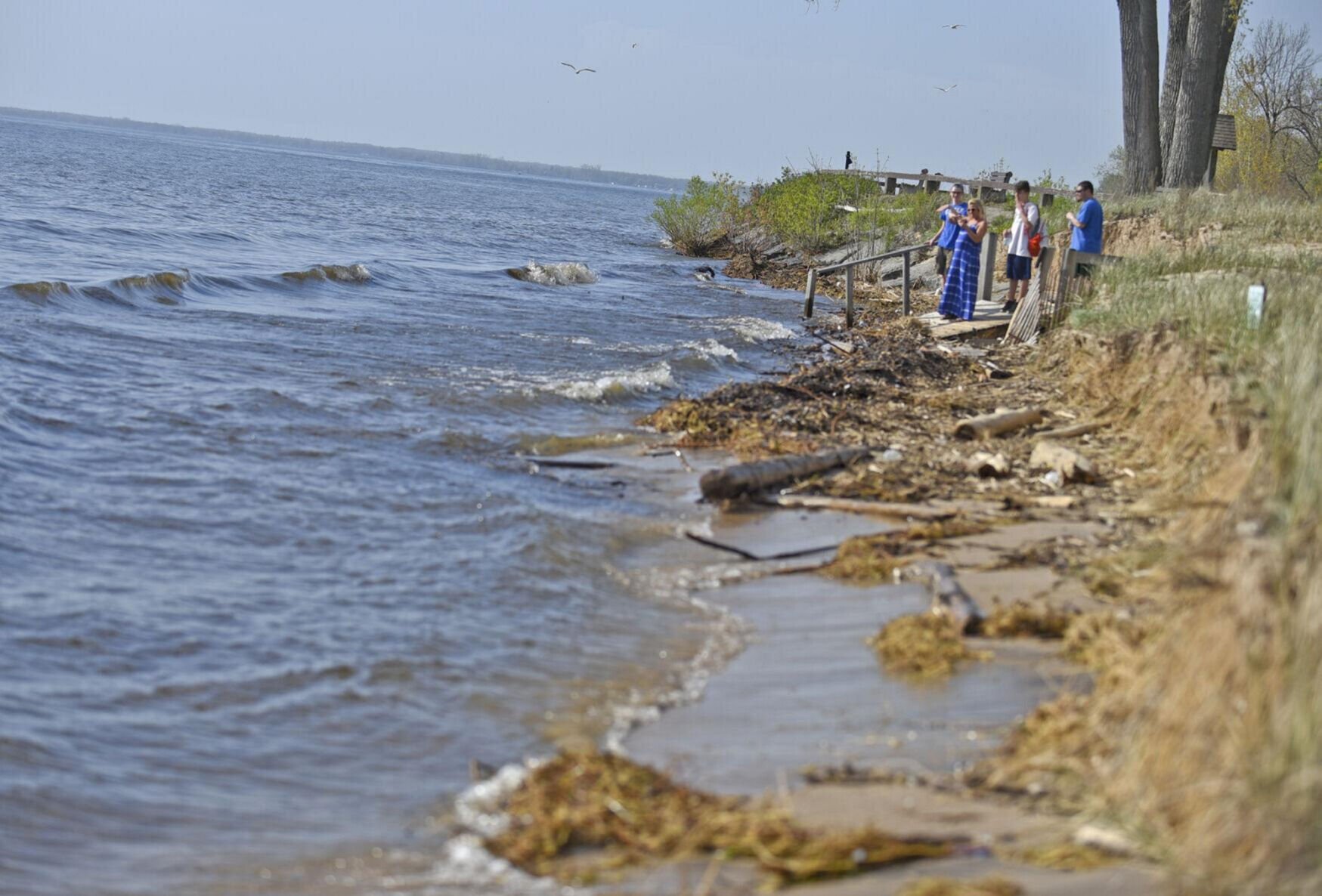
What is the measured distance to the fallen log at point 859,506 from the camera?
29.3ft

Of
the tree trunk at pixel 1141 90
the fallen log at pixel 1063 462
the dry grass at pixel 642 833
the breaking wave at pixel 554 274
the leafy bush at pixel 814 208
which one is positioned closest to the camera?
the dry grass at pixel 642 833

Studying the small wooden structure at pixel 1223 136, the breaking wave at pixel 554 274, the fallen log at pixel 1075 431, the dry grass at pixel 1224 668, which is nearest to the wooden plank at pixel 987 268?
the fallen log at pixel 1075 431

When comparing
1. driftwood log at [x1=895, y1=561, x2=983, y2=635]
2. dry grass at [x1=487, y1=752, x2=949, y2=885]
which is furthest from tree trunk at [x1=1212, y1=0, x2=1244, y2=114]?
dry grass at [x1=487, y1=752, x2=949, y2=885]

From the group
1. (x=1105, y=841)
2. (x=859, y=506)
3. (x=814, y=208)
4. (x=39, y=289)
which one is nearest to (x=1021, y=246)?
(x=859, y=506)

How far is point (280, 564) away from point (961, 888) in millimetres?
5631

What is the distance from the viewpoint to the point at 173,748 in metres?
5.69

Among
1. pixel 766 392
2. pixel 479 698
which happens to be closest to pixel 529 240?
pixel 766 392

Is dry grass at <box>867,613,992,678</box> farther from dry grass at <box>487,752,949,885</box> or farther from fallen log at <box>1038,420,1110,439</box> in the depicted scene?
fallen log at <box>1038,420,1110,439</box>

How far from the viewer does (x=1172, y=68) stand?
24531 mm

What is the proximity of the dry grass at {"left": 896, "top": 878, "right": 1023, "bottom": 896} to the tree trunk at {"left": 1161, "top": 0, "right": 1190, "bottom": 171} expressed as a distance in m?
23.0

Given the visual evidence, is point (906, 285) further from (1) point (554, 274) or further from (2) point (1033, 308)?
(1) point (554, 274)

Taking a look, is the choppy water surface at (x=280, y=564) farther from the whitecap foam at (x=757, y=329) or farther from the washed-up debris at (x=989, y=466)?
the washed-up debris at (x=989, y=466)

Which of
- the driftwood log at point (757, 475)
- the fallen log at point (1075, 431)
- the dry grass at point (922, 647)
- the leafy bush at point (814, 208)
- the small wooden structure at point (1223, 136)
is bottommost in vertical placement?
the dry grass at point (922, 647)

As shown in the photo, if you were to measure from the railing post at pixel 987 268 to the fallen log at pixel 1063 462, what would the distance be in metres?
9.36
